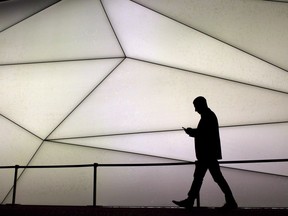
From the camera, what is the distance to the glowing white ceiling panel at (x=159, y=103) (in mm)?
11180

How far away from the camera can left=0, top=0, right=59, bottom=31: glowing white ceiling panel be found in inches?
520

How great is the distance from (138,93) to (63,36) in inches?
143

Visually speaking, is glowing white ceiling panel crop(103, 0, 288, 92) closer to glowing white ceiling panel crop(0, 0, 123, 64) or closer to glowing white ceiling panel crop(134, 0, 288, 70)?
glowing white ceiling panel crop(134, 0, 288, 70)

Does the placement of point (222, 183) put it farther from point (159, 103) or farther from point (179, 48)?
point (179, 48)

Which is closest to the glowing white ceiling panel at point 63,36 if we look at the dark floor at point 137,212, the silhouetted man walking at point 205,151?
the dark floor at point 137,212

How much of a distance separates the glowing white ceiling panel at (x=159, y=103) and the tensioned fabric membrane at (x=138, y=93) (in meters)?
0.03

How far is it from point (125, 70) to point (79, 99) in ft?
Result: 6.36

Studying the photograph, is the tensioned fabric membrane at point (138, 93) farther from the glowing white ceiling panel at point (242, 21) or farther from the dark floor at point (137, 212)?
the dark floor at point (137, 212)

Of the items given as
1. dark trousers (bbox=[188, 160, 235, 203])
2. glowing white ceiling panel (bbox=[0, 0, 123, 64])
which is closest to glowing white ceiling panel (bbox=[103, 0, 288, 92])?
glowing white ceiling panel (bbox=[0, 0, 123, 64])

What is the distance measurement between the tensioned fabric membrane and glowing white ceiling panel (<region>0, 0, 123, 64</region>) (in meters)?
0.04

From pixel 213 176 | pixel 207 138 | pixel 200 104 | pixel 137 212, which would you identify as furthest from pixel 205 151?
pixel 137 212

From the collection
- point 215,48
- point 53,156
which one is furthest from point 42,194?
point 215,48

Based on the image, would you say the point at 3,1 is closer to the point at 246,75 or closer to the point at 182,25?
the point at 182,25

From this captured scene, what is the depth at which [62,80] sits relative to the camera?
13.0 m
